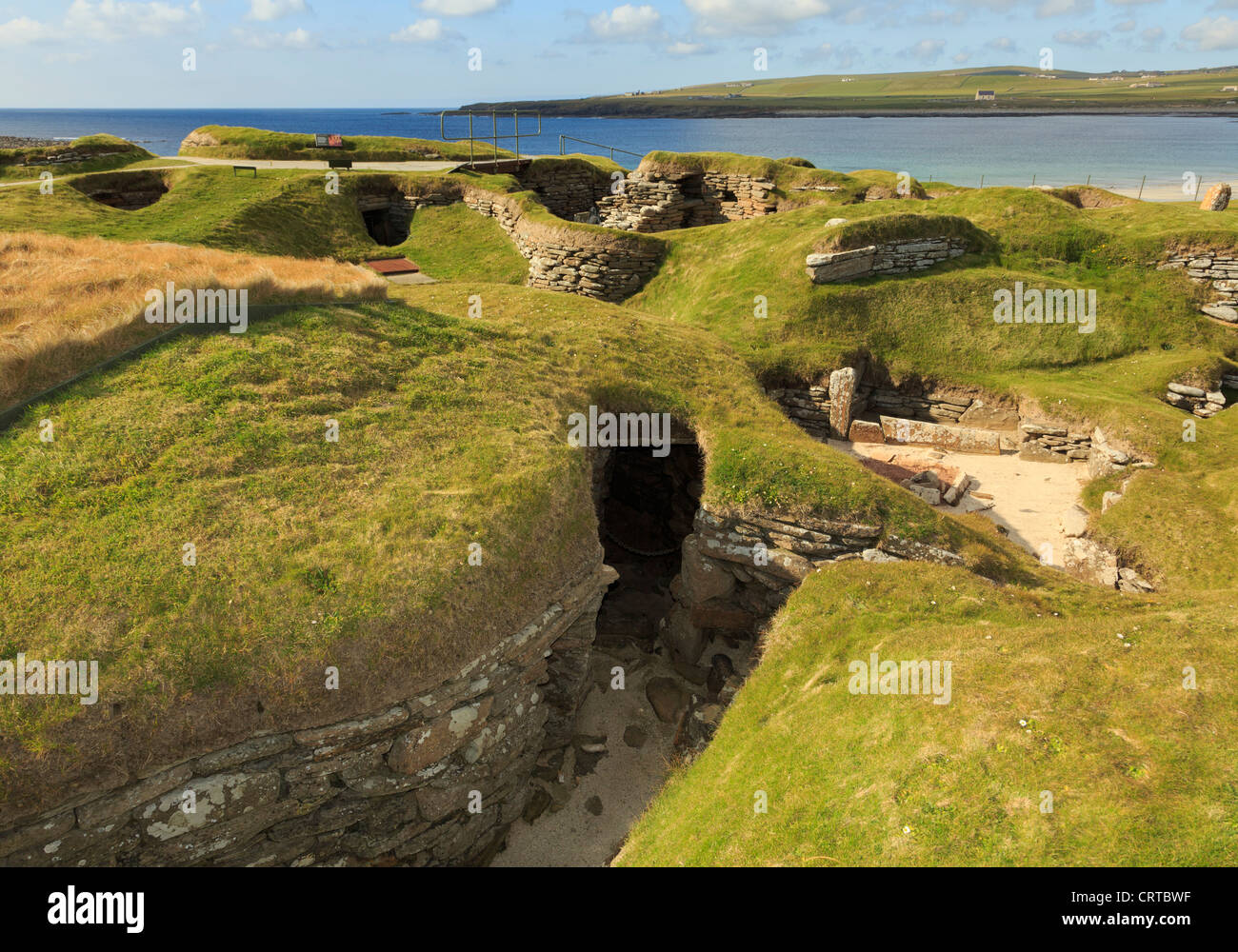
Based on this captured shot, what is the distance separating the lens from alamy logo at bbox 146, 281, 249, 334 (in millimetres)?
14891

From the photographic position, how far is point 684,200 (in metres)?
40.8

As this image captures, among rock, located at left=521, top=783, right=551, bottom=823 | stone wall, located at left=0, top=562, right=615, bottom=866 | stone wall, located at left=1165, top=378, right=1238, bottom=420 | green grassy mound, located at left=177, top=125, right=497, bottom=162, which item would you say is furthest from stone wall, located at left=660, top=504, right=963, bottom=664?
green grassy mound, located at left=177, top=125, right=497, bottom=162

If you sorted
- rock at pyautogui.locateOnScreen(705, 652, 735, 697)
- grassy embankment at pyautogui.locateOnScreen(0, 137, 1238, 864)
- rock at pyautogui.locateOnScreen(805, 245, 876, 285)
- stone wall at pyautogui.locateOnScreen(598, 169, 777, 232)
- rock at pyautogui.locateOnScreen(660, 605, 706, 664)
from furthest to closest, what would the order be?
stone wall at pyautogui.locateOnScreen(598, 169, 777, 232) < rock at pyautogui.locateOnScreen(805, 245, 876, 285) < rock at pyautogui.locateOnScreen(660, 605, 706, 664) < rock at pyautogui.locateOnScreen(705, 652, 735, 697) < grassy embankment at pyautogui.locateOnScreen(0, 137, 1238, 864)

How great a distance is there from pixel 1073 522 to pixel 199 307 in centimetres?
2323

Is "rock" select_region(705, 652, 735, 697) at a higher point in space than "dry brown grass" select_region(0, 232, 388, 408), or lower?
lower

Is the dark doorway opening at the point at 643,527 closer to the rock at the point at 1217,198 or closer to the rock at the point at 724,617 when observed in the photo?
the rock at the point at 724,617

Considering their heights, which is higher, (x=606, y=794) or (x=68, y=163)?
(x=68, y=163)

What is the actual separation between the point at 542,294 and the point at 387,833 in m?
17.4

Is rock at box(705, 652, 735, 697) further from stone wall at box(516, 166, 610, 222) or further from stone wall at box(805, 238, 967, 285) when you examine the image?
stone wall at box(516, 166, 610, 222)

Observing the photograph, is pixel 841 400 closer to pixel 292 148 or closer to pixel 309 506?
pixel 309 506

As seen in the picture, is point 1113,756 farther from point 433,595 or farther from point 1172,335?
point 1172,335

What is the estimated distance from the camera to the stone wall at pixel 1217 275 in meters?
26.1

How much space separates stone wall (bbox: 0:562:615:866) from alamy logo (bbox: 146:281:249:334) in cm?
1009

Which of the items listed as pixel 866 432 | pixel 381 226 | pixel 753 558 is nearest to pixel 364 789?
pixel 753 558
